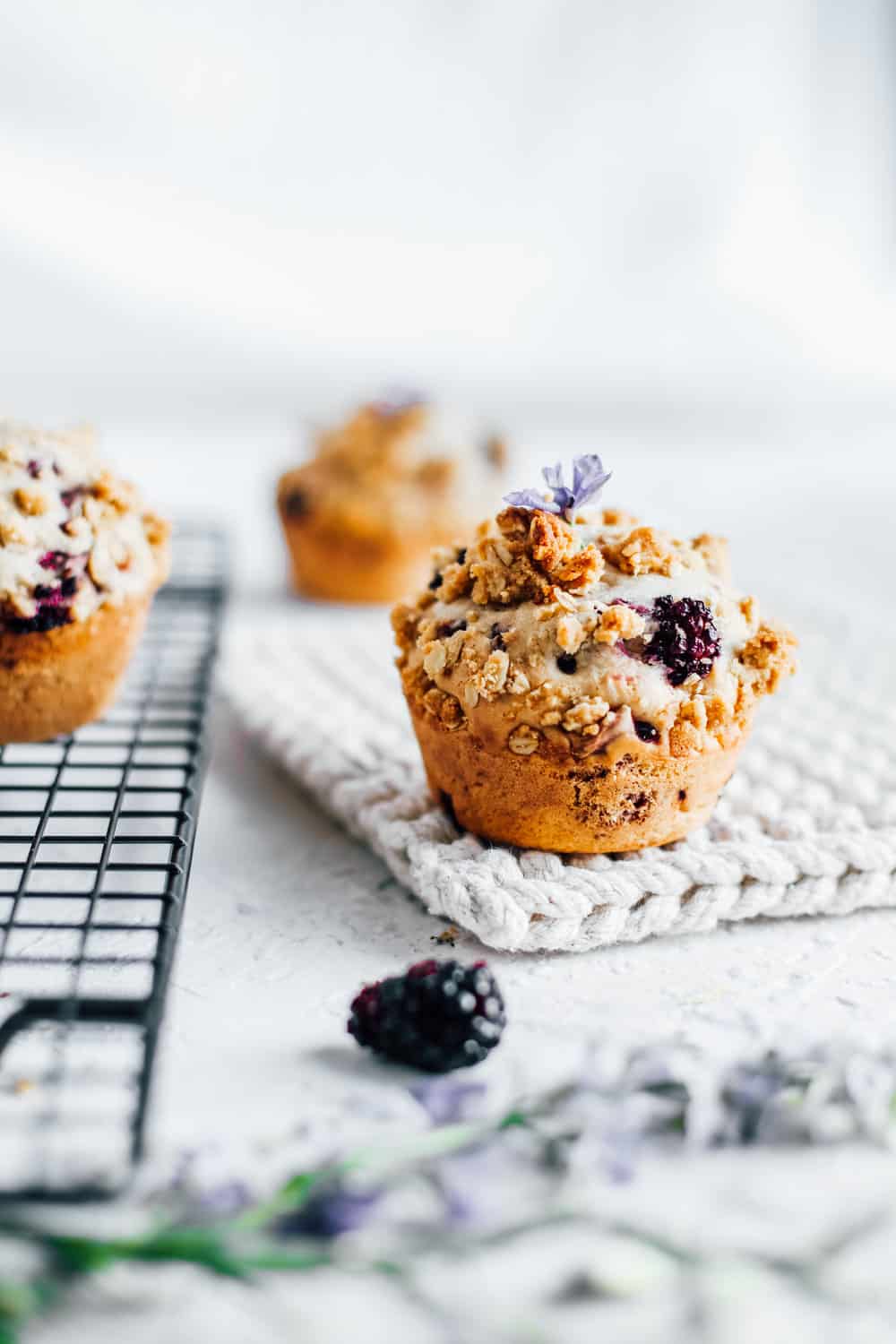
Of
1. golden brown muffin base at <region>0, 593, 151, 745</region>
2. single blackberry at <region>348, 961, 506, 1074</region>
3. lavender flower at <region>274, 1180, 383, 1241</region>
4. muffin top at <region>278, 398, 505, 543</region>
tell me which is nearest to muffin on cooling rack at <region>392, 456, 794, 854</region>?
single blackberry at <region>348, 961, 506, 1074</region>

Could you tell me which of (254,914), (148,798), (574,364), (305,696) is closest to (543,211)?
(574,364)

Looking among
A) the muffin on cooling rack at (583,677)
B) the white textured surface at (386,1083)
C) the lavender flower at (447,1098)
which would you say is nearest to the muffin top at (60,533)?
the white textured surface at (386,1083)

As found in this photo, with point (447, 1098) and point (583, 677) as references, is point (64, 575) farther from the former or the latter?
point (447, 1098)

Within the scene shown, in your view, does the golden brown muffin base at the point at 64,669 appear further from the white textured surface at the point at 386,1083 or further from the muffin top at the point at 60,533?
the white textured surface at the point at 386,1083

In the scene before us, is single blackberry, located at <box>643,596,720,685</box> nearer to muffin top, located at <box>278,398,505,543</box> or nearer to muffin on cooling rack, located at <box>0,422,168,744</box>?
muffin on cooling rack, located at <box>0,422,168,744</box>

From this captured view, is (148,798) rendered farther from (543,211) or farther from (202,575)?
(543,211)

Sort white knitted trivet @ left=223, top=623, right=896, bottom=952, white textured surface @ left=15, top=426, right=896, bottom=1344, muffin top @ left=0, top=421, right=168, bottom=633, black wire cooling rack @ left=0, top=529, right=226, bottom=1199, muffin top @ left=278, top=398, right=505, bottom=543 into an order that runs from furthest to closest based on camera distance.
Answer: muffin top @ left=278, top=398, right=505, bottom=543
muffin top @ left=0, top=421, right=168, bottom=633
white knitted trivet @ left=223, top=623, right=896, bottom=952
black wire cooling rack @ left=0, top=529, right=226, bottom=1199
white textured surface @ left=15, top=426, right=896, bottom=1344
